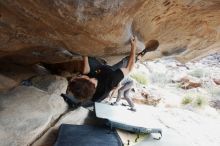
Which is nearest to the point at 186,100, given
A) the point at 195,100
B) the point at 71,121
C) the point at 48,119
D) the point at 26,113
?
the point at 195,100

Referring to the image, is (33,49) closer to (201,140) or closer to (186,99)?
(201,140)

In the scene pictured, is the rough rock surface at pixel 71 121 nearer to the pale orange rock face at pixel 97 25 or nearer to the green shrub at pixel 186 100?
the pale orange rock face at pixel 97 25

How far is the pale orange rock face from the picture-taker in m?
3.34

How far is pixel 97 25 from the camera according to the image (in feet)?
12.2

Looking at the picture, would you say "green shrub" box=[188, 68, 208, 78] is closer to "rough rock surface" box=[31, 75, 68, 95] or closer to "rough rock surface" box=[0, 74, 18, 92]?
"rough rock surface" box=[31, 75, 68, 95]

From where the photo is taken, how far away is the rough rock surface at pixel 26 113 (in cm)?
452

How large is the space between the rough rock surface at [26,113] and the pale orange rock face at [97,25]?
29.8 inches

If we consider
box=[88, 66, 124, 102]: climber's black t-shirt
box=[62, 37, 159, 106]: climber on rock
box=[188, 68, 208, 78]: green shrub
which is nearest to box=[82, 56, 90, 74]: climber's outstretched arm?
box=[62, 37, 159, 106]: climber on rock

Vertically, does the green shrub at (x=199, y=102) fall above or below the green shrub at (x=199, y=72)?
below

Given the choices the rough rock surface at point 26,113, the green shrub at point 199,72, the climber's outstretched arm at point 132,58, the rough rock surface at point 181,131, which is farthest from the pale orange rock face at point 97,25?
the green shrub at point 199,72

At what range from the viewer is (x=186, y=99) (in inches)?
504

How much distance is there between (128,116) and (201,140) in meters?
1.62

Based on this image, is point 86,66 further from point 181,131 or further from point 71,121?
point 181,131

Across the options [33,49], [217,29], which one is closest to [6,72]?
[33,49]
